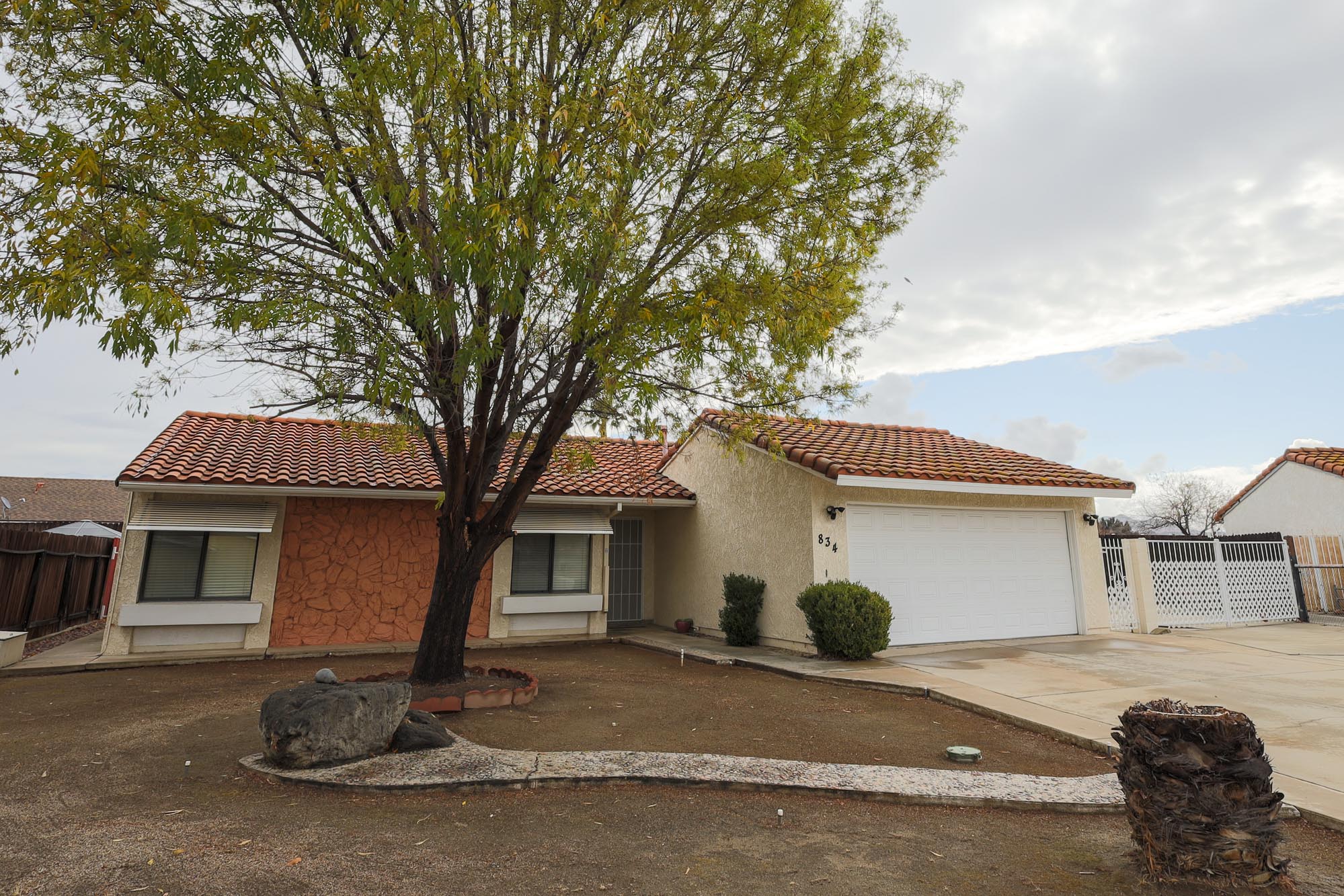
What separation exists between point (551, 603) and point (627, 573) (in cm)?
318

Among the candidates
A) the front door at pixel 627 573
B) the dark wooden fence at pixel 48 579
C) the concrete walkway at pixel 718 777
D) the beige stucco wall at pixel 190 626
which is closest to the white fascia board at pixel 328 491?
the beige stucco wall at pixel 190 626

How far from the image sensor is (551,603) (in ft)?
44.3

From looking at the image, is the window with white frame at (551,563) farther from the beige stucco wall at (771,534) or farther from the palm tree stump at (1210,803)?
the palm tree stump at (1210,803)

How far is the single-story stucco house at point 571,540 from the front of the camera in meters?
11.1

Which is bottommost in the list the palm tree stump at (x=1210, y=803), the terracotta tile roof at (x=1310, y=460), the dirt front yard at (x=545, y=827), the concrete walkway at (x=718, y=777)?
the dirt front yard at (x=545, y=827)

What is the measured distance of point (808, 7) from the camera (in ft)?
23.8

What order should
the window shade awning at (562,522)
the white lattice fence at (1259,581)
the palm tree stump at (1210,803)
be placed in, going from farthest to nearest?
the white lattice fence at (1259,581) < the window shade awning at (562,522) < the palm tree stump at (1210,803)

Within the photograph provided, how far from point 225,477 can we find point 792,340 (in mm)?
9660

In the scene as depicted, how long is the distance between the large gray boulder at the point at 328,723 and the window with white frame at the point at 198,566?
733 cm

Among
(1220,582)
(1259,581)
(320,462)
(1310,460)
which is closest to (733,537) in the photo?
(320,462)

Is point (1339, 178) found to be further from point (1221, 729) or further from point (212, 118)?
point (212, 118)

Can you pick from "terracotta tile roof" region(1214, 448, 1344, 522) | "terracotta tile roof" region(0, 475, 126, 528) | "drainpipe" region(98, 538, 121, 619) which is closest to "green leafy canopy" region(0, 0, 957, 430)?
"drainpipe" region(98, 538, 121, 619)

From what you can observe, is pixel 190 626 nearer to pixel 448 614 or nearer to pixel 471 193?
pixel 448 614

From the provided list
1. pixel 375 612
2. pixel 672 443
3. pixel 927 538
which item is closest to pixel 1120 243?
pixel 927 538
